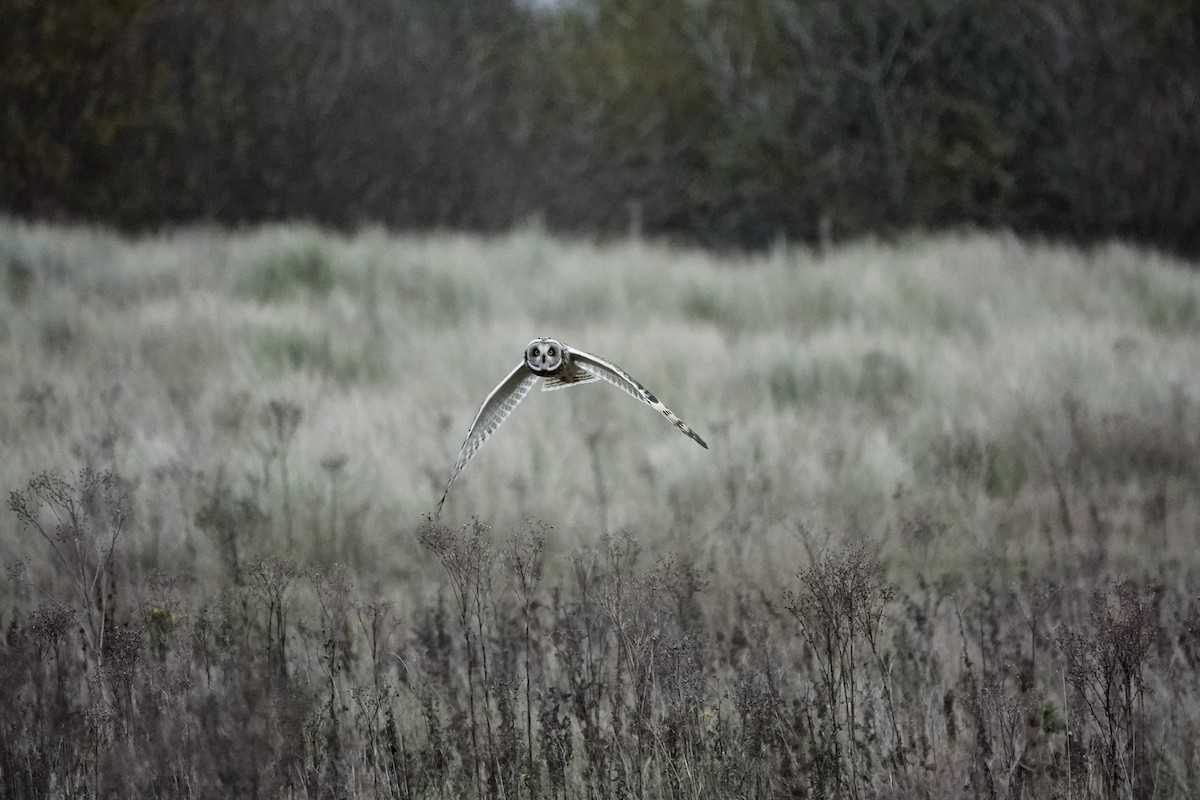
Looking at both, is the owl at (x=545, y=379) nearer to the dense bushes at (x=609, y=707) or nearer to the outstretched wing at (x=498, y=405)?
the outstretched wing at (x=498, y=405)

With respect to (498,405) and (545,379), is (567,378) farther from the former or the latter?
(498,405)

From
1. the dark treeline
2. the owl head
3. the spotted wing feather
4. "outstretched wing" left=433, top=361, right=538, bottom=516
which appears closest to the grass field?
"outstretched wing" left=433, top=361, right=538, bottom=516

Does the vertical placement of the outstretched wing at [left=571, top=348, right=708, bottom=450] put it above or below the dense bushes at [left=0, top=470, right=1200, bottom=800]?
above

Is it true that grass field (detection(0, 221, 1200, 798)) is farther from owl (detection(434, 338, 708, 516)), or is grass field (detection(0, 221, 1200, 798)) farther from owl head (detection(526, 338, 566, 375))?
owl head (detection(526, 338, 566, 375))

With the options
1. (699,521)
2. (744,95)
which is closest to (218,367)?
(699,521)

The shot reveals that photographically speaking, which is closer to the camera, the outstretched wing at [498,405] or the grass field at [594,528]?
the outstretched wing at [498,405]

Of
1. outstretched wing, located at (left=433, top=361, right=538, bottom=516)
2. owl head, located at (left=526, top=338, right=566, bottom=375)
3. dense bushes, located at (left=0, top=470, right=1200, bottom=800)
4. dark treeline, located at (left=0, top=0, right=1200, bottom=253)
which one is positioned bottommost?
dense bushes, located at (left=0, top=470, right=1200, bottom=800)

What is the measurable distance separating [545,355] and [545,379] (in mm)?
100

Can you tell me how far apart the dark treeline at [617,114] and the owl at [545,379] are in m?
12.0

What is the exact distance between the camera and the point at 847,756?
3145 millimetres

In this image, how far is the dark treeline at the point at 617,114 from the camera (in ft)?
45.4

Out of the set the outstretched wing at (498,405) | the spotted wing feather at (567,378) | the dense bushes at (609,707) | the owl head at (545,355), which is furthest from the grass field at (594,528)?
the owl head at (545,355)

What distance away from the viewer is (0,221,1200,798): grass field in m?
2.93

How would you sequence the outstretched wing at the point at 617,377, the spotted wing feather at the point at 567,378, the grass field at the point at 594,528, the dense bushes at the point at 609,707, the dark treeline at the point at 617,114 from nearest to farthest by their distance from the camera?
the outstretched wing at the point at 617,377 → the spotted wing feather at the point at 567,378 → the dense bushes at the point at 609,707 → the grass field at the point at 594,528 → the dark treeline at the point at 617,114
